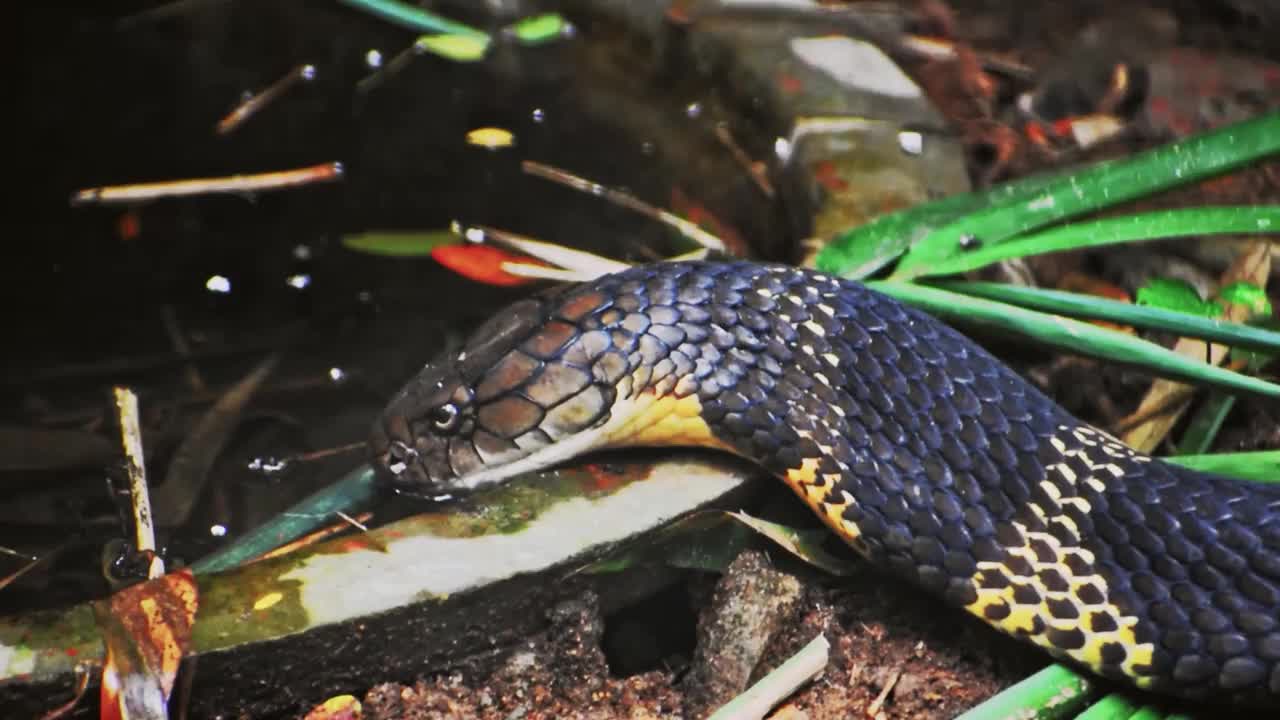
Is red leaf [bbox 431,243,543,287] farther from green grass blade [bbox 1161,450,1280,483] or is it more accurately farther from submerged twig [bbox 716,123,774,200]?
green grass blade [bbox 1161,450,1280,483]

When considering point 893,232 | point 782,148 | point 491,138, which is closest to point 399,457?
point 893,232

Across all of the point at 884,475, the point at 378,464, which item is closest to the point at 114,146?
the point at 378,464

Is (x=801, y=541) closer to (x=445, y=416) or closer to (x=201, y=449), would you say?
(x=445, y=416)

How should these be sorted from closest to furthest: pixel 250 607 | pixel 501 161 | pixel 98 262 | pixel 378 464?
pixel 250 607, pixel 378 464, pixel 98 262, pixel 501 161

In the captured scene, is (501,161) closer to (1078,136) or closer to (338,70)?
(338,70)

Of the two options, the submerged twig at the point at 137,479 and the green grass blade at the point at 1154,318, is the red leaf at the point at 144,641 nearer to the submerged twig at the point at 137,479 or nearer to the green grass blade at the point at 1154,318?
the submerged twig at the point at 137,479

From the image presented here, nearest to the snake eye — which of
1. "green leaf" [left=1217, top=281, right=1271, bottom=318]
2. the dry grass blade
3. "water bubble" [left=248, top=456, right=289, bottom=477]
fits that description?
"water bubble" [left=248, top=456, right=289, bottom=477]
